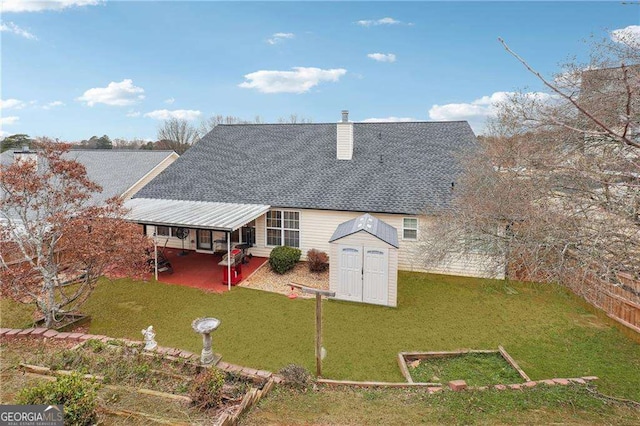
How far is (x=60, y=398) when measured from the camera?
4.16m

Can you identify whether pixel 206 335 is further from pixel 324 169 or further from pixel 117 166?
pixel 117 166

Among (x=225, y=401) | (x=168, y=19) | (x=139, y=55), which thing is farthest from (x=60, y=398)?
(x=139, y=55)

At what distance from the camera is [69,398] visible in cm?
420

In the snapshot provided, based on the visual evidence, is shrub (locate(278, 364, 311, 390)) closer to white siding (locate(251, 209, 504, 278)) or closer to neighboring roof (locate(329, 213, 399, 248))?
neighboring roof (locate(329, 213, 399, 248))

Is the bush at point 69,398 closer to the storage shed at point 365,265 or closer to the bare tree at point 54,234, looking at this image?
the bare tree at point 54,234

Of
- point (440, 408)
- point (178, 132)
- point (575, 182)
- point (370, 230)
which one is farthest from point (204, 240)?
point (178, 132)

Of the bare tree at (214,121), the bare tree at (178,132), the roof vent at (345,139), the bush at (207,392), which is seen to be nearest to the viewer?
the bush at (207,392)

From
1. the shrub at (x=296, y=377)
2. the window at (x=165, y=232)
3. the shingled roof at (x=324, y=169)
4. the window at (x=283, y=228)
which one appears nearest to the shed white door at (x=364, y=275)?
the shingled roof at (x=324, y=169)

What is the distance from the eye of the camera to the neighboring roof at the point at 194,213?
12.4 metres

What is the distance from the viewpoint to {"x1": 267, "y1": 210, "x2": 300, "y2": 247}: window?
51.6ft

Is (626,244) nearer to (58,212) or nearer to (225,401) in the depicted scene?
(225,401)

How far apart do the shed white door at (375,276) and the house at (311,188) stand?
3.10 m

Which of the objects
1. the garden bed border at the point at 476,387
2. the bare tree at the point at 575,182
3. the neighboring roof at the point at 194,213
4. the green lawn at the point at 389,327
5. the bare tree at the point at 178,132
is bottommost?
the green lawn at the point at 389,327

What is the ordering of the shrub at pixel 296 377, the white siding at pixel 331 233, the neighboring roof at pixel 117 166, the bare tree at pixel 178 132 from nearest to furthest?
the shrub at pixel 296 377 < the white siding at pixel 331 233 < the neighboring roof at pixel 117 166 < the bare tree at pixel 178 132
